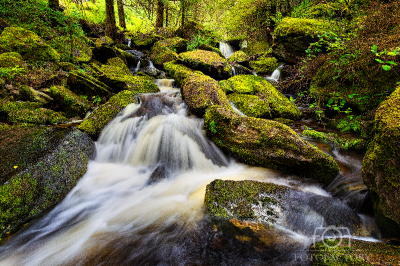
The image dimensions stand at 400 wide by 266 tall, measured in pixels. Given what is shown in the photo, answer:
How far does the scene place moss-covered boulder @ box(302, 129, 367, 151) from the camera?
14.3 feet

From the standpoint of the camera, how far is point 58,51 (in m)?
8.09

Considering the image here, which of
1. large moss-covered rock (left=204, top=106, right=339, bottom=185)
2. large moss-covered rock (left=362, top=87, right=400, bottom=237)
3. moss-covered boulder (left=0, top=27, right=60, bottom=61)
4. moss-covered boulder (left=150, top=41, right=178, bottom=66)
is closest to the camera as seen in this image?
large moss-covered rock (left=362, top=87, right=400, bottom=237)

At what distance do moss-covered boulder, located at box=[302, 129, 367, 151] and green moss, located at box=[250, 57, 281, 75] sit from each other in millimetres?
6151

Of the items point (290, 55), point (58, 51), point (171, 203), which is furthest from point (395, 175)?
point (58, 51)

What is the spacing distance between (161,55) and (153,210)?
392 inches

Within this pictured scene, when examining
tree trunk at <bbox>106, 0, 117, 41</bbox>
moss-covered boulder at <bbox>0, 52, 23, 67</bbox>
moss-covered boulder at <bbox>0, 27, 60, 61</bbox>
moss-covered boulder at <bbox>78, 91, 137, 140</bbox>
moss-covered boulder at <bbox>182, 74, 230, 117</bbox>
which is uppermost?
tree trunk at <bbox>106, 0, 117, 41</bbox>

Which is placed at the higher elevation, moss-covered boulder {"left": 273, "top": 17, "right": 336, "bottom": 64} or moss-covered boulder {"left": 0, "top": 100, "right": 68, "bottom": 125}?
moss-covered boulder {"left": 273, "top": 17, "right": 336, "bottom": 64}

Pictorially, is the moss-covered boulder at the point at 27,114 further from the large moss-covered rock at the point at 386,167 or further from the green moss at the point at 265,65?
the green moss at the point at 265,65

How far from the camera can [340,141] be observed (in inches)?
183

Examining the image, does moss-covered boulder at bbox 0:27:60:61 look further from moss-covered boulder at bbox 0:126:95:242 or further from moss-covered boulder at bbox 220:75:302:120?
moss-covered boulder at bbox 220:75:302:120

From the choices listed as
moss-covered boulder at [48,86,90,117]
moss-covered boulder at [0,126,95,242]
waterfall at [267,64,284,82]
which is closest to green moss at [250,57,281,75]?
waterfall at [267,64,284,82]

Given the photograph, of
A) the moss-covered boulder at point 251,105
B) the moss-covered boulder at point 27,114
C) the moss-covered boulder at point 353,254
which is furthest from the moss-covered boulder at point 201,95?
→ the moss-covered boulder at point 353,254

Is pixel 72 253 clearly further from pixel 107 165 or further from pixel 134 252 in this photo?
pixel 107 165

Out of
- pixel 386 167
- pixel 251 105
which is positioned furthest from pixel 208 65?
pixel 386 167
